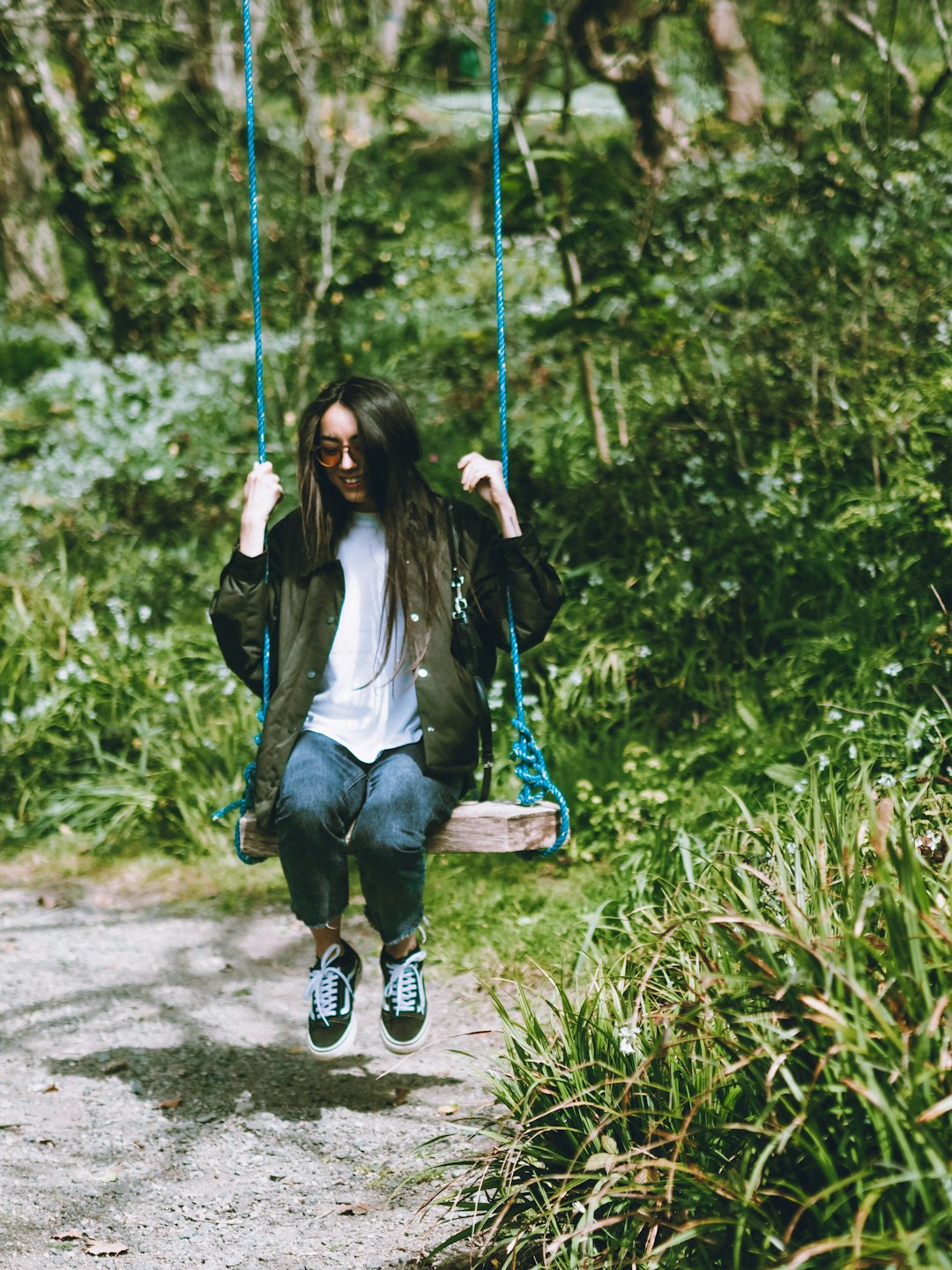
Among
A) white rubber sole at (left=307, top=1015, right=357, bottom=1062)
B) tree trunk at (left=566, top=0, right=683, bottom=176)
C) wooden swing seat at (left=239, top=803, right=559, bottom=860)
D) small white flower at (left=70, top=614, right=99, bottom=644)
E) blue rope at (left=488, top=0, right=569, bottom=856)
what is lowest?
small white flower at (left=70, top=614, right=99, bottom=644)

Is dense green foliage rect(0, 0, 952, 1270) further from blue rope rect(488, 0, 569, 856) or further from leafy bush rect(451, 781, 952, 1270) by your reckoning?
blue rope rect(488, 0, 569, 856)

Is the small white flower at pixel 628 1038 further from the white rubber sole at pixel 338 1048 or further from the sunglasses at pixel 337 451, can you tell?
the sunglasses at pixel 337 451

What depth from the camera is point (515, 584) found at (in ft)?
11.0

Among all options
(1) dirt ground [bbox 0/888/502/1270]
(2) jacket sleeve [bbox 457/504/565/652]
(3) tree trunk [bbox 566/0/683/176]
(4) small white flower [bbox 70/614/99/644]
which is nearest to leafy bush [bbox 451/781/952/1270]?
(1) dirt ground [bbox 0/888/502/1270]

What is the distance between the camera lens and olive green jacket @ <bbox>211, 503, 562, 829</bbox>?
10.7 ft

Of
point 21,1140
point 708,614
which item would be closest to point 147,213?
point 708,614

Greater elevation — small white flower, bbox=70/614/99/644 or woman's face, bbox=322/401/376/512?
woman's face, bbox=322/401/376/512

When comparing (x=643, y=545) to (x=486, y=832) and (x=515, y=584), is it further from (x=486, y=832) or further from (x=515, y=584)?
(x=486, y=832)

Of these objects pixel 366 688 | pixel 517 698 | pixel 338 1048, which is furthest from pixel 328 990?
pixel 517 698

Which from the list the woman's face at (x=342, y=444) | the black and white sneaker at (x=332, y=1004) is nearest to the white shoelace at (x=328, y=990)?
the black and white sneaker at (x=332, y=1004)

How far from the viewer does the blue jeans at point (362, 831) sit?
122 inches

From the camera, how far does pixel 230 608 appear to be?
10.8ft

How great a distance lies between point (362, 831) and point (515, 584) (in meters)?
0.77

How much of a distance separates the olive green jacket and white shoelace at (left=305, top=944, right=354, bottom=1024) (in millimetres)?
408
